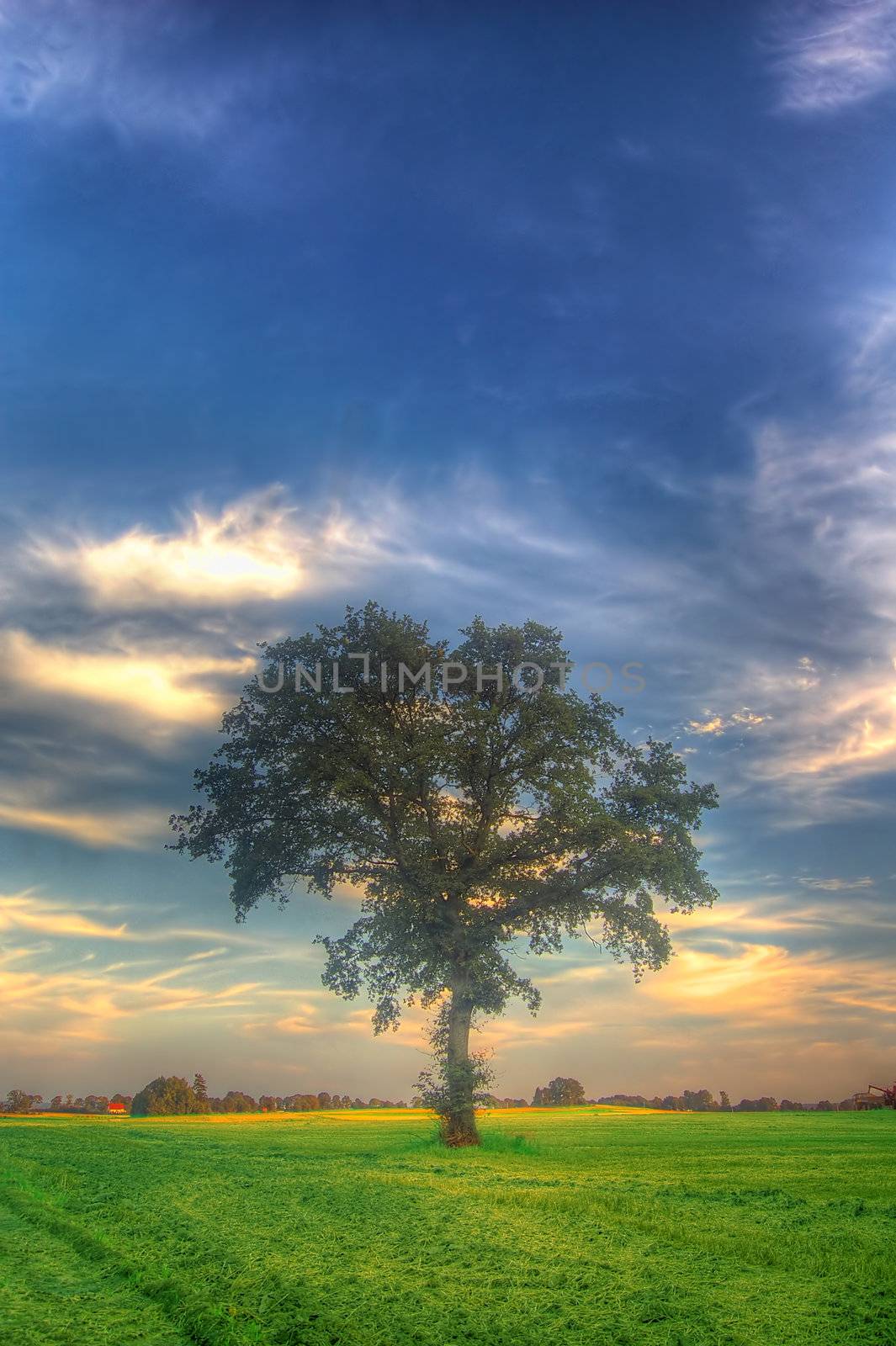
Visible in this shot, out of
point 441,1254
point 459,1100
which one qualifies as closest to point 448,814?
point 459,1100

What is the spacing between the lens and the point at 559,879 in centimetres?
2497

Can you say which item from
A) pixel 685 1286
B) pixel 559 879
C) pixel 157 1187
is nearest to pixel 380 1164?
pixel 157 1187

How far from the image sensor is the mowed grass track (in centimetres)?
661

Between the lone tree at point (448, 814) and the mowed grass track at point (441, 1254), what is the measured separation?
24.1ft

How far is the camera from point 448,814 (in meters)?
25.3

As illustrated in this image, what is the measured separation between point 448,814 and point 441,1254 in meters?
16.6

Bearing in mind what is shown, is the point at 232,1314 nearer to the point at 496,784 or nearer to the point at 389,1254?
the point at 389,1254

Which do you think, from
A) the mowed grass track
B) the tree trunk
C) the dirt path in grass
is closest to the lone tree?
the tree trunk

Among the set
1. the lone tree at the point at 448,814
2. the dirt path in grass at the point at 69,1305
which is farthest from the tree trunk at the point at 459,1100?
the dirt path in grass at the point at 69,1305

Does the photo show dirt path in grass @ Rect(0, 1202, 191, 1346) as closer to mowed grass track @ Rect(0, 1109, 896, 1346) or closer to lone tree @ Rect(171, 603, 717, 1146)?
mowed grass track @ Rect(0, 1109, 896, 1346)

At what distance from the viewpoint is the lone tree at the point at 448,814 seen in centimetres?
2448

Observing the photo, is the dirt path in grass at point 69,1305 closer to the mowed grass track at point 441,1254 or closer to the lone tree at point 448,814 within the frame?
the mowed grass track at point 441,1254

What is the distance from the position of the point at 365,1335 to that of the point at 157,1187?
917 cm

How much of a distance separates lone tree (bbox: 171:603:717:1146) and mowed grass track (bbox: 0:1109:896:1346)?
24.1 feet
